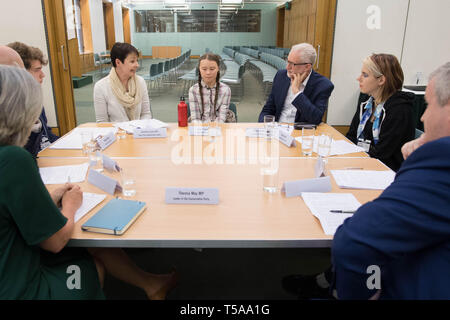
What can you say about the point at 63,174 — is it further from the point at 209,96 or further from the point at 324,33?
the point at 324,33

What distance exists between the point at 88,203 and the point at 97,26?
8.82 metres

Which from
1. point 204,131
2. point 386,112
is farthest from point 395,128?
point 204,131

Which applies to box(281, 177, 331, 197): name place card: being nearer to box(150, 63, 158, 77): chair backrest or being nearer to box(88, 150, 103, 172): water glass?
box(88, 150, 103, 172): water glass

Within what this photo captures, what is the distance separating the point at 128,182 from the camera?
5.23ft

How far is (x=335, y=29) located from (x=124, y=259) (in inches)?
165

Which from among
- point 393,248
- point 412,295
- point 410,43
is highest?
A: point 410,43

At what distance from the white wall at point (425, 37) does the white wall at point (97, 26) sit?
6.81 metres

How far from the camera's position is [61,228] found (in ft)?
3.66

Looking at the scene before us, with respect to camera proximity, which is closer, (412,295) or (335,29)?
(412,295)

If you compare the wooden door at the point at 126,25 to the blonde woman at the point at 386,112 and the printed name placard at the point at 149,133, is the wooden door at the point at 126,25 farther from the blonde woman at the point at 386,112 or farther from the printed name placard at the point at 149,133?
the blonde woman at the point at 386,112

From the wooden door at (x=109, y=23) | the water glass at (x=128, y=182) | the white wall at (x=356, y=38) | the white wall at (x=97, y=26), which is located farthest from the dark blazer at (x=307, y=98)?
the white wall at (x=97, y=26)

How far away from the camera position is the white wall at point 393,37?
450 centimetres
